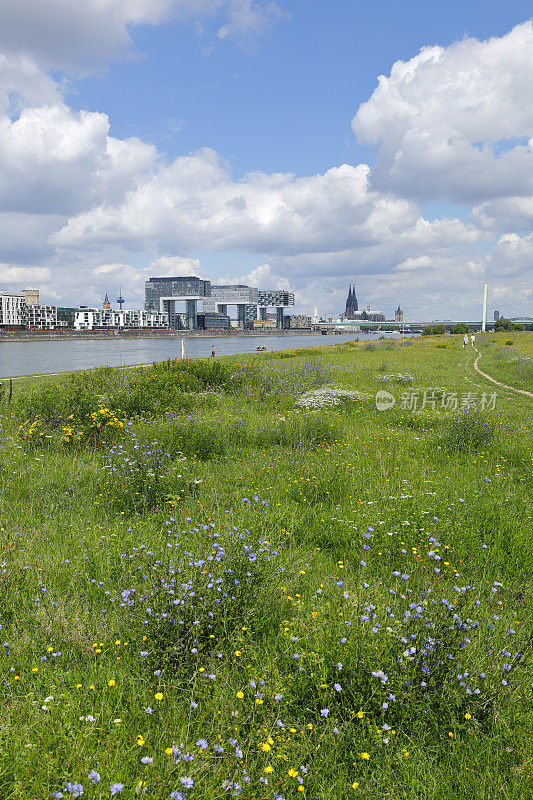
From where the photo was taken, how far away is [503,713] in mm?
3090

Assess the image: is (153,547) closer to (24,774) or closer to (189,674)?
(189,674)

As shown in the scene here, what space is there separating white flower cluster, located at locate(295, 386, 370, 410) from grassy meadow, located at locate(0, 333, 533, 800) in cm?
613

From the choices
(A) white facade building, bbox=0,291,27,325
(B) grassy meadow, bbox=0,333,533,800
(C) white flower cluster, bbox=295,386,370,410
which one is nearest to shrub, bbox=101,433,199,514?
(B) grassy meadow, bbox=0,333,533,800

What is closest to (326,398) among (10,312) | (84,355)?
(84,355)

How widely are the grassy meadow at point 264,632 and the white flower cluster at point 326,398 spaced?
20.1 feet

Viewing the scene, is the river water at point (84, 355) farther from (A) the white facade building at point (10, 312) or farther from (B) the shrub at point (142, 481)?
(A) the white facade building at point (10, 312)

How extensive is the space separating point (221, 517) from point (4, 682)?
285cm

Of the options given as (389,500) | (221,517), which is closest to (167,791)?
(221,517)

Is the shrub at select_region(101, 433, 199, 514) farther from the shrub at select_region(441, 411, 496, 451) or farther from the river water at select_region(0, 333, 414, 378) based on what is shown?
the river water at select_region(0, 333, 414, 378)

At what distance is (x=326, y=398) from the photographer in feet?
47.8

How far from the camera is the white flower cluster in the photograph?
1389 cm

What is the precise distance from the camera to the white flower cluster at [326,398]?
1389 centimetres

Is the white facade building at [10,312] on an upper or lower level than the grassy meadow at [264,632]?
upper

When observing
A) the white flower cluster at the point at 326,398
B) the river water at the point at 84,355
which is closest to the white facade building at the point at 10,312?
the river water at the point at 84,355
